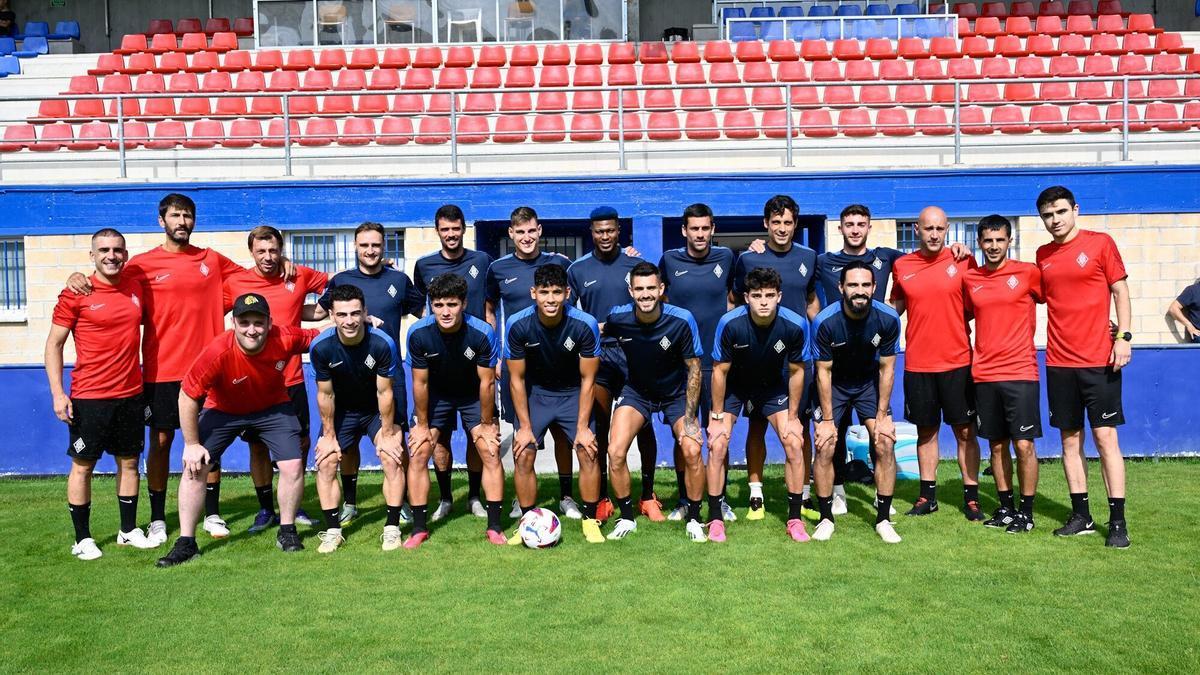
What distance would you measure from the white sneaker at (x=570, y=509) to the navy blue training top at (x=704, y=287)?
4.82 feet

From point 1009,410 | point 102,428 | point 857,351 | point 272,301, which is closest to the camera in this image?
point 102,428

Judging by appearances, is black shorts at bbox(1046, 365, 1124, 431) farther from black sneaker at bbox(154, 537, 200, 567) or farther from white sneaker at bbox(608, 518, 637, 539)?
black sneaker at bbox(154, 537, 200, 567)

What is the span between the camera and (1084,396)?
6852mm

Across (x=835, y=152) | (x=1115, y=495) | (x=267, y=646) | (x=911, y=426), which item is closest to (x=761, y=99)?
(x=835, y=152)

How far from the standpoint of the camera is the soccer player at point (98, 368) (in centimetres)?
689

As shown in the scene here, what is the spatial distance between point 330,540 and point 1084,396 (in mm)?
4990

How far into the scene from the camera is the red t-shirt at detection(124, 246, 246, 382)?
725cm

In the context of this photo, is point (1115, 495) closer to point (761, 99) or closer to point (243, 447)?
point (243, 447)

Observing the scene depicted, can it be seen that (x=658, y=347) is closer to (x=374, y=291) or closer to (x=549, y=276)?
(x=549, y=276)

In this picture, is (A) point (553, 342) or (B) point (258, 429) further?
(A) point (553, 342)

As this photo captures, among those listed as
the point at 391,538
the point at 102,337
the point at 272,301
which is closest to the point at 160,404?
the point at 102,337

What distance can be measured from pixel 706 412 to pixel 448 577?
2463mm

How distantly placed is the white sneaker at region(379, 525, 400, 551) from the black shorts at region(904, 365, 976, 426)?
3.67m

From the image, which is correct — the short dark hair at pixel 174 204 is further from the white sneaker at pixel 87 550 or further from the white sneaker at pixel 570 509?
the white sneaker at pixel 570 509
